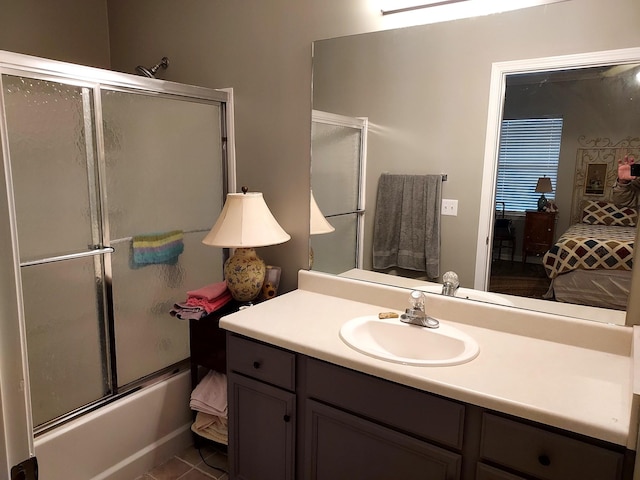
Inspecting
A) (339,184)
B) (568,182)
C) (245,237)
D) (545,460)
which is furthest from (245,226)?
(545,460)

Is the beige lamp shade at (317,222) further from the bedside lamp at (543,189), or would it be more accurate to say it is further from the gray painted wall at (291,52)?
the bedside lamp at (543,189)

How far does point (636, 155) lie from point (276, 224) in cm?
132

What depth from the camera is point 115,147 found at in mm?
1924

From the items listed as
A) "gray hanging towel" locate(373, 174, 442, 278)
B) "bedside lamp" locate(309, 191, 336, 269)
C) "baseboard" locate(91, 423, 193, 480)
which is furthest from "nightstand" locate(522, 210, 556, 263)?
"baseboard" locate(91, 423, 193, 480)

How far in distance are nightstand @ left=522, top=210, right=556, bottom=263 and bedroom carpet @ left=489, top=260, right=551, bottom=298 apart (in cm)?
5

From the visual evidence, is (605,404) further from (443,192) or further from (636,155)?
(443,192)

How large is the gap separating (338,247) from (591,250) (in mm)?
959

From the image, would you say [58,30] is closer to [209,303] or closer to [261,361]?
[209,303]

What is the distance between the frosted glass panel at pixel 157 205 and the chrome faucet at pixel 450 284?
1.22m

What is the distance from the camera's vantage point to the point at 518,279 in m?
1.59

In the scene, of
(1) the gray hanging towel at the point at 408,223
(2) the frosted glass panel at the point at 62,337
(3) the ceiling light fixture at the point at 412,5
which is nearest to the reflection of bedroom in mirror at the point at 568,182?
(1) the gray hanging towel at the point at 408,223

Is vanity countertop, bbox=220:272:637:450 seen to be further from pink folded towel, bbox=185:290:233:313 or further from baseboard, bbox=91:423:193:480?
baseboard, bbox=91:423:193:480

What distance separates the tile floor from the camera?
2.06 m

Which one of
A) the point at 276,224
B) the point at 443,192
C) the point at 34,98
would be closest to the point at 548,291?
the point at 443,192
